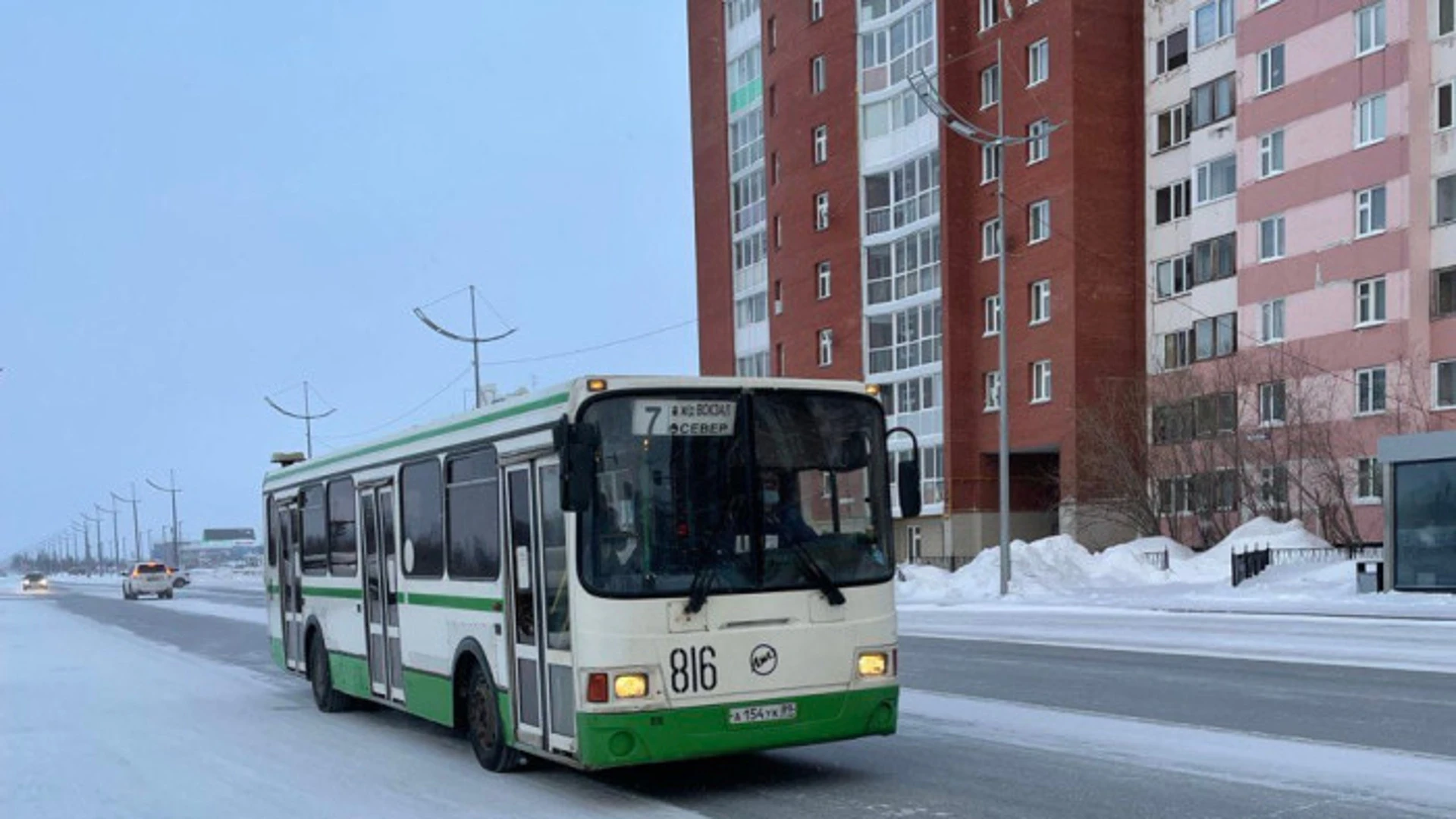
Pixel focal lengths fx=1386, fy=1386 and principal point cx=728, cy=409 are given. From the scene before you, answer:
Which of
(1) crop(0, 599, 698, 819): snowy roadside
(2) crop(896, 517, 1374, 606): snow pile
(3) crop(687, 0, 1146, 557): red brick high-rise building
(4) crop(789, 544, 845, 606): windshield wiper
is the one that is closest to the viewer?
(4) crop(789, 544, 845, 606): windshield wiper

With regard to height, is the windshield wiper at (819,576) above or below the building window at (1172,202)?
below

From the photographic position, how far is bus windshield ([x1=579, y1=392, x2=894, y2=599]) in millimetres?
8391

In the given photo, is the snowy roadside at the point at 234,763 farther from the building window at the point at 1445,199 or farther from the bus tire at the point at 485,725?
the building window at the point at 1445,199

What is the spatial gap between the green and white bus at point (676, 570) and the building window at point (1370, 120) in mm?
34508

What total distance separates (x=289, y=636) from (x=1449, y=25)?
3445 centimetres

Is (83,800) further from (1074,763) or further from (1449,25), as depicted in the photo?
(1449,25)

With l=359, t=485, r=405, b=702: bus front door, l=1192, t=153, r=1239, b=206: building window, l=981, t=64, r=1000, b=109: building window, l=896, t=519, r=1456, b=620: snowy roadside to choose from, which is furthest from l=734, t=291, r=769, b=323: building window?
l=359, t=485, r=405, b=702: bus front door

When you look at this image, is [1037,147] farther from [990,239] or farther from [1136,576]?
[1136,576]

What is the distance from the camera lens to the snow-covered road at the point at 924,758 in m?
8.38

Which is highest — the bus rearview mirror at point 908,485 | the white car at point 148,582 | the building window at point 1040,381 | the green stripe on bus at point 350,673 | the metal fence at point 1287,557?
the building window at point 1040,381

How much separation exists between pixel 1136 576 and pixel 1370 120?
14716mm

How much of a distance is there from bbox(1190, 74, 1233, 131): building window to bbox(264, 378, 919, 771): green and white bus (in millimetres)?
38617

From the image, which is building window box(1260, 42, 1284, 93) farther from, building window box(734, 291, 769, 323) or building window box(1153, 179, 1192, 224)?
building window box(734, 291, 769, 323)

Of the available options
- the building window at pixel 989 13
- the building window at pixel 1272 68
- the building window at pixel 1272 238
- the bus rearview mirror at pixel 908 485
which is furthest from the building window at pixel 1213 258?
the bus rearview mirror at pixel 908 485
